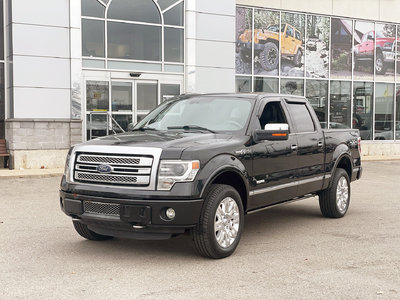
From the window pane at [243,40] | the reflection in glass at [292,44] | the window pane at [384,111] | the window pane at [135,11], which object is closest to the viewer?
the window pane at [135,11]

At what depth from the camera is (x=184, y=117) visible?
6.99 m

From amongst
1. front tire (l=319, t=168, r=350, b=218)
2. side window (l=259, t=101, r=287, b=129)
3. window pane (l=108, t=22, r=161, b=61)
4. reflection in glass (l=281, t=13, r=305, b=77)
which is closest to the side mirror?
side window (l=259, t=101, r=287, b=129)

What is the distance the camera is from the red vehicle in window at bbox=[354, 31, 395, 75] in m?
23.9

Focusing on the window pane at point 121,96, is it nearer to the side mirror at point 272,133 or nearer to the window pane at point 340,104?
the window pane at point 340,104

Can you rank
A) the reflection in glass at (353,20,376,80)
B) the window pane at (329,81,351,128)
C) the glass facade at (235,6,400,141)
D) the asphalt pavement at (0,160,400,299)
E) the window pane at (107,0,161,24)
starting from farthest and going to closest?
the reflection in glass at (353,20,376,80)
the window pane at (329,81,351,128)
the glass facade at (235,6,400,141)
the window pane at (107,0,161,24)
the asphalt pavement at (0,160,400,299)

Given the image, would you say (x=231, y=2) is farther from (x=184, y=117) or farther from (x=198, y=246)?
(x=198, y=246)

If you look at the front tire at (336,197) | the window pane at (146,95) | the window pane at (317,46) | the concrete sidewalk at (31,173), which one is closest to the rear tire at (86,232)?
the front tire at (336,197)

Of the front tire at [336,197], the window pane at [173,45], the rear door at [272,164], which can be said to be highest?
the window pane at [173,45]

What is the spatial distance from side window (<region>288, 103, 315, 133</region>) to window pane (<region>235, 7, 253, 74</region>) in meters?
13.3

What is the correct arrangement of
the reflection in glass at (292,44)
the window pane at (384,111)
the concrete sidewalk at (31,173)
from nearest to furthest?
1. the concrete sidewalk at (31,173)
2. the reflection in glass at (292,44)
3. the window pane at (384,111)

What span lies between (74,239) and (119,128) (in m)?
10.9

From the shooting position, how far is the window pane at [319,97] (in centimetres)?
2284

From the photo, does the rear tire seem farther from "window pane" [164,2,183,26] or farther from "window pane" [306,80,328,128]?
"window pane" [306,80,328,128]

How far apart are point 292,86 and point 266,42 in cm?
220
